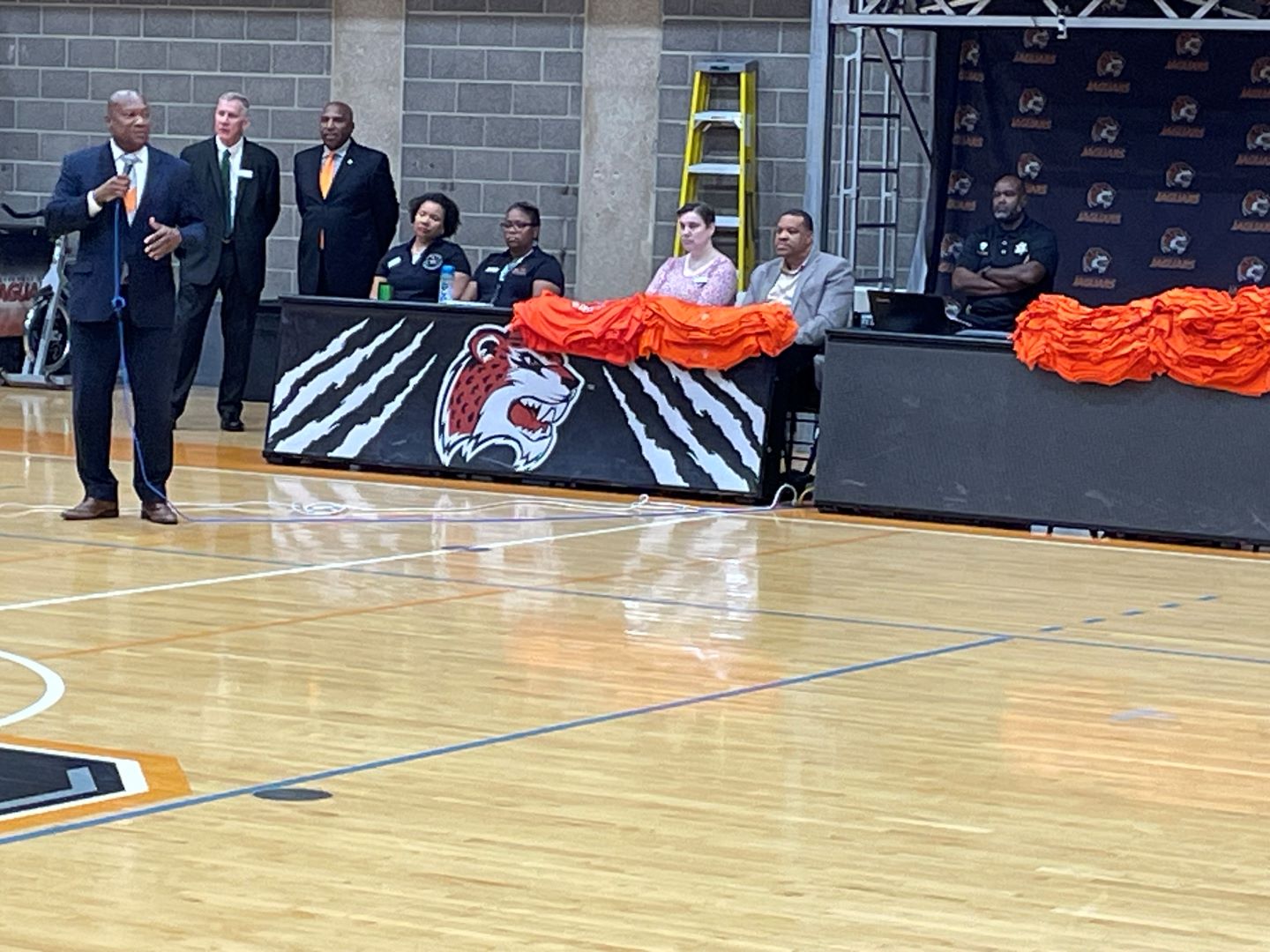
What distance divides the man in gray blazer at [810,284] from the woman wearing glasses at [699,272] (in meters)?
0.20

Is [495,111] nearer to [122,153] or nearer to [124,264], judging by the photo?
[122,153]

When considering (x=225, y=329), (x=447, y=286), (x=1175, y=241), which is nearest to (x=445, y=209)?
(x=447, y=286)

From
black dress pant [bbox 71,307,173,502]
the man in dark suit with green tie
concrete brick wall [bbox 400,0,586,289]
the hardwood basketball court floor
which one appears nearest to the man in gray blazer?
the hardwood basketball court floor

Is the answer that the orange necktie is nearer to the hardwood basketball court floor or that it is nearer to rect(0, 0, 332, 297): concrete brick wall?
rect(0, 0, 332, 297): concrete brick wall

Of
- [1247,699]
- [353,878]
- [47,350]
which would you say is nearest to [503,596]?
[1247,699]

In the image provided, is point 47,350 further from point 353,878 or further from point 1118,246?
point 353,878

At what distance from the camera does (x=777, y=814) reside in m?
5.16

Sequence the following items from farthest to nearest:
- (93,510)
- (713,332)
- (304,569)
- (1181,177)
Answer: (1181,177) → (713,332) → (93,510) → (304,569)

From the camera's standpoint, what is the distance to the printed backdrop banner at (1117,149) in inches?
592

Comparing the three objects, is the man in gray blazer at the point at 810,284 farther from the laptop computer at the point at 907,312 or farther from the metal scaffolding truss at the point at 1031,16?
the metal scaffolding truss at the point at 1031,16

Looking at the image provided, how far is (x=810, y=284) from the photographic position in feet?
39.2

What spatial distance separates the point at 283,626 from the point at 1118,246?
8.93 m

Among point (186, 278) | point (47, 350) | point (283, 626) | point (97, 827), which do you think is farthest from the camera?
point (47, 350)

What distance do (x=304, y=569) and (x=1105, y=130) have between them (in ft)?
26.1
